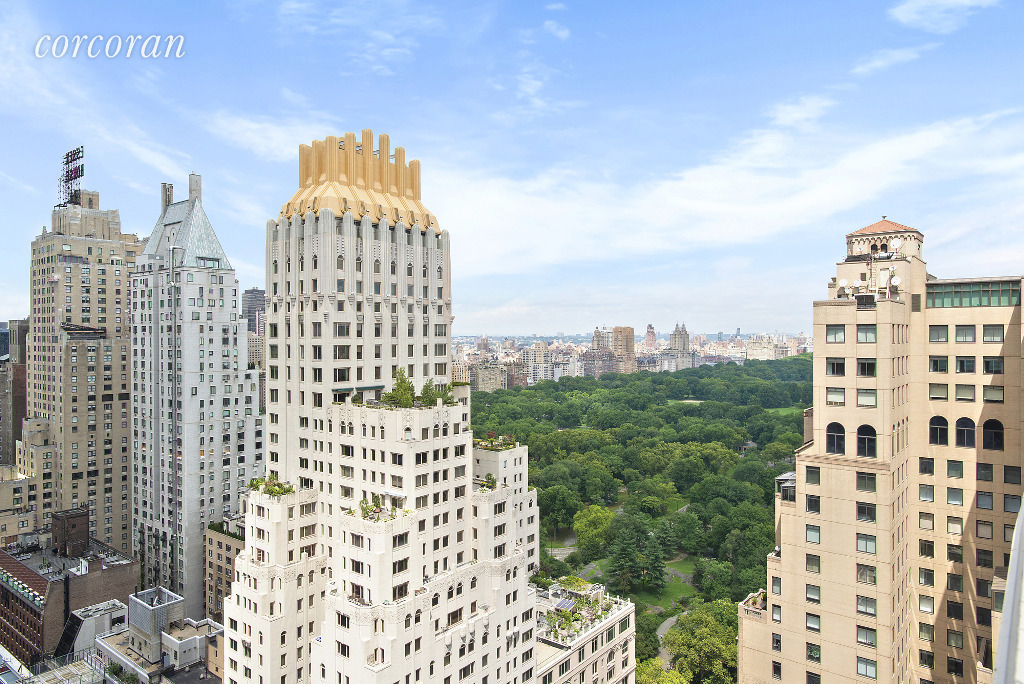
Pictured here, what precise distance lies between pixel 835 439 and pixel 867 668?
13.5m

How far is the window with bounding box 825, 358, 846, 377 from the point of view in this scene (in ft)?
123

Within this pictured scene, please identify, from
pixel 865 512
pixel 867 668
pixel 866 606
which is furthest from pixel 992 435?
pixel 867 668

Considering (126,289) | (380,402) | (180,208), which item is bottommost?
(380,402)

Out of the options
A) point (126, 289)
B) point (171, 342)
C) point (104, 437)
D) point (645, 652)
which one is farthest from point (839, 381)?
point (126, 289)

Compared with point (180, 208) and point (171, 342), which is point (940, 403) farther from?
point (180, 208)

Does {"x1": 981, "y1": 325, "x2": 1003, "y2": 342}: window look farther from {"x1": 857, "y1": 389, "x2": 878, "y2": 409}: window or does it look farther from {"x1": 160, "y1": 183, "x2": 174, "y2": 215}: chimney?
{"x1": 160, "y1": 183, "x2": 174, "y2": 215}: chimney

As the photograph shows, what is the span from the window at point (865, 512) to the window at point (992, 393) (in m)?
10.3

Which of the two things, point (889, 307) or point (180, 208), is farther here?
point (180, 208)

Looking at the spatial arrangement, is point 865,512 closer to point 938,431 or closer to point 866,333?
point 938,431

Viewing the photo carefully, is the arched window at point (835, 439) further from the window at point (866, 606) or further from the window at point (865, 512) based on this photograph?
the window at point (866, 606)

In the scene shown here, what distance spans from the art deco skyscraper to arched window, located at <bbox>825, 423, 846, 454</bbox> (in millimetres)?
23530

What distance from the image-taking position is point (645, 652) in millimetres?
69188

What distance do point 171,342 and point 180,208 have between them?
68.2 feet

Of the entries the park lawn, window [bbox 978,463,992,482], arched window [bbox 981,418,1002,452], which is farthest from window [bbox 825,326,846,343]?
the park lawn
